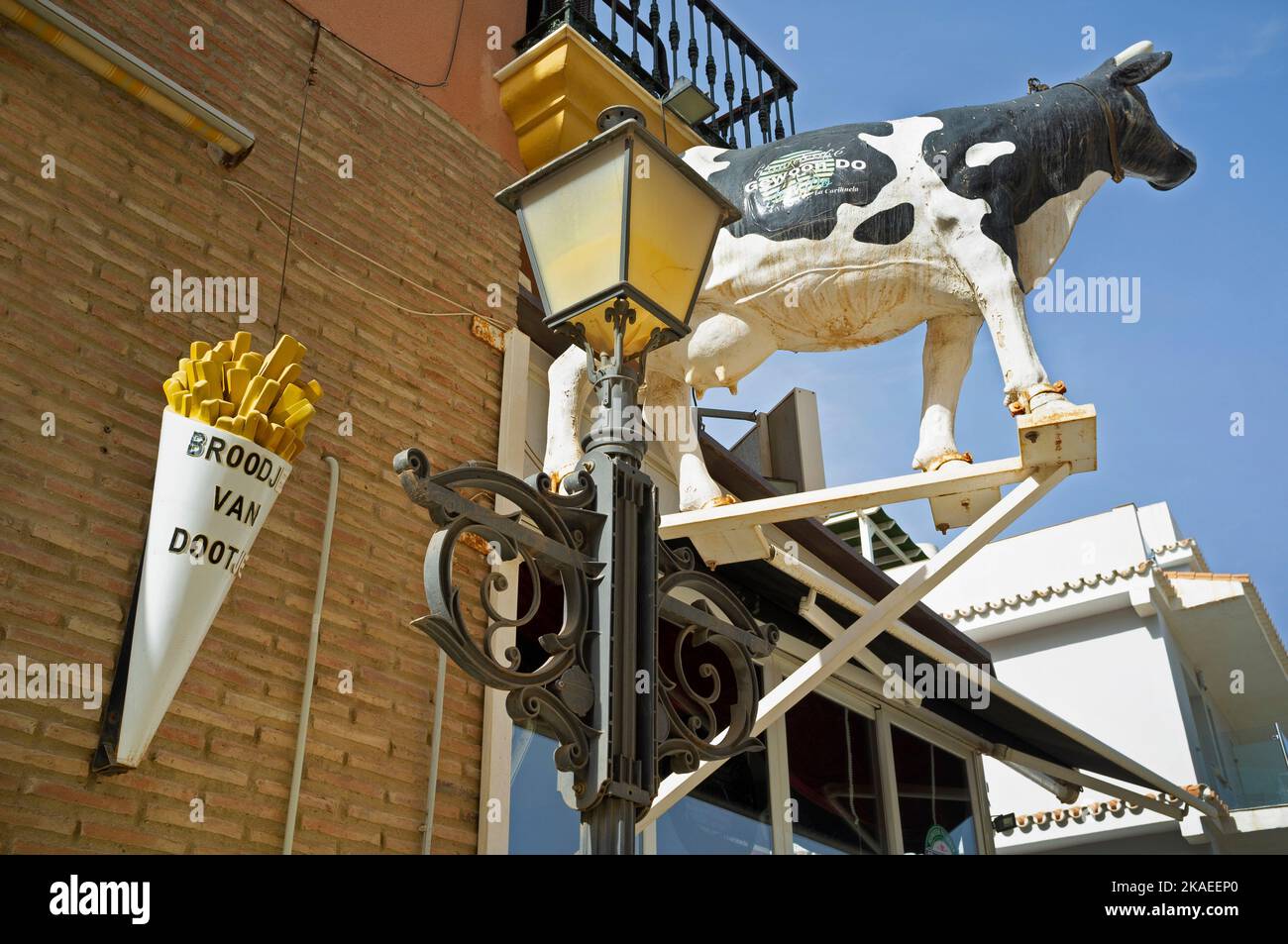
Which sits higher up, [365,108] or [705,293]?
[365,108]

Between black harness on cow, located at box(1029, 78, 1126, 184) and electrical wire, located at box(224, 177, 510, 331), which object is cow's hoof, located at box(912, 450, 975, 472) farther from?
electrical wire, located at box(224, 177, 510, 331)

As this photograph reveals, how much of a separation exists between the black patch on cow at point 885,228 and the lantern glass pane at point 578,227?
7.54 feet

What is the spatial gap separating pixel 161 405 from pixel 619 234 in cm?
248

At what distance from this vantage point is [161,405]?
4.70m

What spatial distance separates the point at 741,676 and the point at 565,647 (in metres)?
0.60

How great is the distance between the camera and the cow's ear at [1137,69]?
5578 mm

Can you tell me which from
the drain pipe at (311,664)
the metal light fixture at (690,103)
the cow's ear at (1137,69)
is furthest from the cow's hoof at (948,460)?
the metal light fixture at (690,103)

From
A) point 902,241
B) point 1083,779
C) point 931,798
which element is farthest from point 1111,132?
point 1083,779

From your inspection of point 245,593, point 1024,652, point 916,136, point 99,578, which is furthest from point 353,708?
point 1024,652

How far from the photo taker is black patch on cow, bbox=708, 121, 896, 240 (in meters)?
5.21

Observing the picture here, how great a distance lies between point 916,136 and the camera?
17.6 ft

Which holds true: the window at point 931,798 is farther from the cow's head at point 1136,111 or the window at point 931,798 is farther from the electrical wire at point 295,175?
the electrical wire at point 295,175
